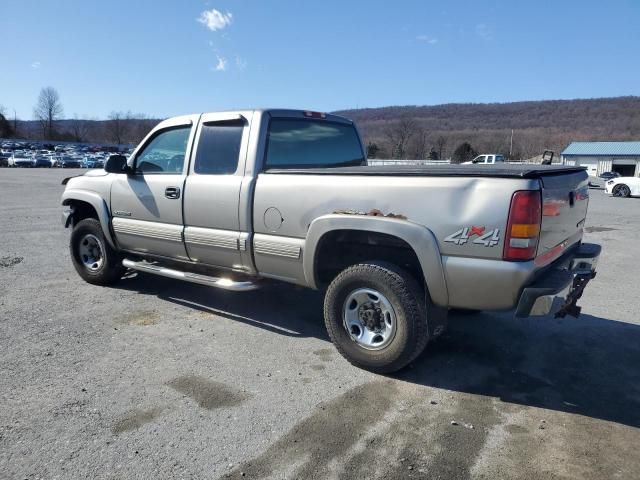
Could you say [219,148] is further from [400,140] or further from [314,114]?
[400,140]

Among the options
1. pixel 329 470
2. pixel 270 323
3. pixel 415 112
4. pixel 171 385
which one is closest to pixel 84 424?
pixel 171 385

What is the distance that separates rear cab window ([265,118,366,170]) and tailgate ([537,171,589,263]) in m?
2.33

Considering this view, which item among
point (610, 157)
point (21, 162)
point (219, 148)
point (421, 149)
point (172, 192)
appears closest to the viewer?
point (219, 148)

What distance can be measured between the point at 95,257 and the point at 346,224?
3.94m

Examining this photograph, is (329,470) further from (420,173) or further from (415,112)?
(415,112)

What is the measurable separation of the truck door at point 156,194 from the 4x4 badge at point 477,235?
2828 mm

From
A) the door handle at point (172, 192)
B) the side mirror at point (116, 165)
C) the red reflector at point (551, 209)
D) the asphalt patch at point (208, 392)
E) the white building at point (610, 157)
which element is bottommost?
the asphalt patch at point (208, 392)

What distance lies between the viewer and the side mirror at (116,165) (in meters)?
5.27

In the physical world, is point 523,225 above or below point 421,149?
below

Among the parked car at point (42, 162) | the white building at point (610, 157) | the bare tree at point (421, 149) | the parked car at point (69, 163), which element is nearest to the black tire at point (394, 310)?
the parked car at point (42, 162)

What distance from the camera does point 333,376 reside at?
12.3ft

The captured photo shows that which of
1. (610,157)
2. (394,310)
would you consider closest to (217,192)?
(394,310)

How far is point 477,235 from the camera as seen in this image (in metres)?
3.16

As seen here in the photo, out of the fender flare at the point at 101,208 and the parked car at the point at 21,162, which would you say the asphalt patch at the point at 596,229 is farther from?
the parked car at the point at 21,162
